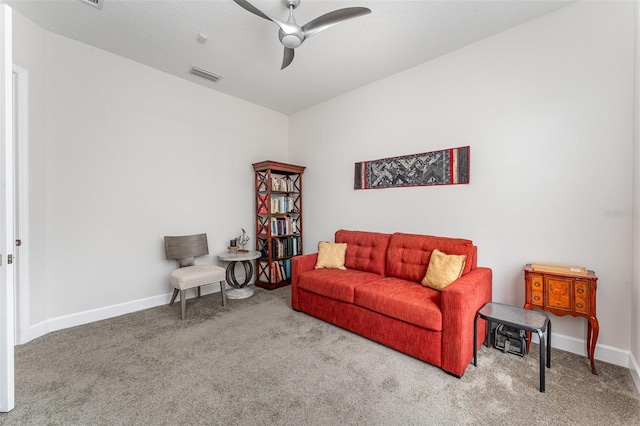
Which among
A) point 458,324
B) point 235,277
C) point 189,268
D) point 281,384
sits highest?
point 189,268

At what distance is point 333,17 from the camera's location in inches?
81.0

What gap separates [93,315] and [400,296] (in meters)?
3.31

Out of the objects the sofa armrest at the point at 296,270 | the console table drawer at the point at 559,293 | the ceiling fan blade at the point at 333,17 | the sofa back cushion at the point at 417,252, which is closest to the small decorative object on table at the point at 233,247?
the sofa armrest at the point at 296,270

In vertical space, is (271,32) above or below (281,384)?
above

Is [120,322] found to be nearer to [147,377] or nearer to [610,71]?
[147,377]

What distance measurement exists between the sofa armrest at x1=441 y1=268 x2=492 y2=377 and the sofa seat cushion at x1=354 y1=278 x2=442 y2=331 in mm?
84

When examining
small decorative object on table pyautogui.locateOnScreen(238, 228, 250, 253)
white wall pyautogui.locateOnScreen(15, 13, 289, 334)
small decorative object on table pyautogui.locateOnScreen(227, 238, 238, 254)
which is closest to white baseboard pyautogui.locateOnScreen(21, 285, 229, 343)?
white wall pyautogui.locateOnScreen(15, 13, 289, 334)

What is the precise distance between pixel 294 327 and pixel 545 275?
2.31 meters

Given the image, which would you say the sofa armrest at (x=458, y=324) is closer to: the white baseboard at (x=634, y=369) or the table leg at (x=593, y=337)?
the table leg at (x=593, y=337)

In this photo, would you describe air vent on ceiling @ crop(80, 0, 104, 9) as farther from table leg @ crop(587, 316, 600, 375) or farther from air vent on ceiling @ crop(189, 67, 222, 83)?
table leg @ crop(587, 316, 600, 375)

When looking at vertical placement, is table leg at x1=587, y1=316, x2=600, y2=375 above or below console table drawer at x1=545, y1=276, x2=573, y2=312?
below

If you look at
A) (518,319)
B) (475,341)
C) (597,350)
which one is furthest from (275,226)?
(597,350)

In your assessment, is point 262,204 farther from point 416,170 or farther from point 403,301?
point 403,301

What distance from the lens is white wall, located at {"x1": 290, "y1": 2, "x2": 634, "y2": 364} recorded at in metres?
2.12
